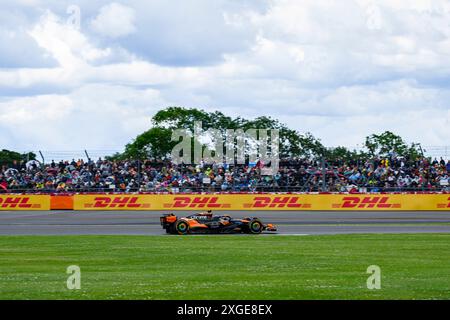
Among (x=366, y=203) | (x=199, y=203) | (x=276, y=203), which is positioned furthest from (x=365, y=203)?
(x=199, y=203)

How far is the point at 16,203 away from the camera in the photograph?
169 ft

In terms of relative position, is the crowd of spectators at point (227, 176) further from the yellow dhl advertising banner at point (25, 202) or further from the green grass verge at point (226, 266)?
the green grass verge at point (226, 266)

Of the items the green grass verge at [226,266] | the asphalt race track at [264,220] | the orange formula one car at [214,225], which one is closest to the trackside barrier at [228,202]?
the asphalt race track at [264,220]

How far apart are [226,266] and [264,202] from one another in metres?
30.2

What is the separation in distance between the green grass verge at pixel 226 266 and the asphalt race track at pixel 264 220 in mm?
3422

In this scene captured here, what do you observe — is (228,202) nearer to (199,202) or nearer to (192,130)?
(199,202)

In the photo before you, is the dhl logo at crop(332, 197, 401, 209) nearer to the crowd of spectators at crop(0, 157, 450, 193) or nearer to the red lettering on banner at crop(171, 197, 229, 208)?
the crowd of spectators at crop(0, 157, 450, 193)

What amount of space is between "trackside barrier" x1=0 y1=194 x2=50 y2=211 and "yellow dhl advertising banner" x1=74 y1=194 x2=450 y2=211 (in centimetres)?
193

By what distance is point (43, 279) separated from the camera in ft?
55.1

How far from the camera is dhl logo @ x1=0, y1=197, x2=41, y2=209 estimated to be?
51.6 m

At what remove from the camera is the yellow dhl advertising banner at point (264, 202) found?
48.2 metres

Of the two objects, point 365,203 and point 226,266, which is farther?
point 365,203
